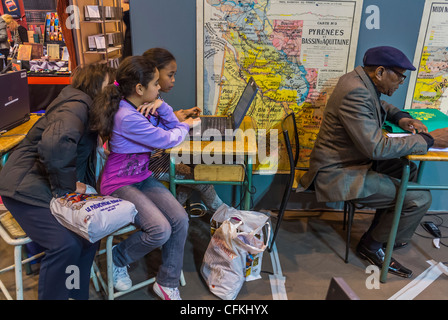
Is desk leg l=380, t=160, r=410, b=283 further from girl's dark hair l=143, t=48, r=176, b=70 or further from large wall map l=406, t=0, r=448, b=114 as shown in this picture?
girl's dark hair l=143, t=48, r=176, b=70

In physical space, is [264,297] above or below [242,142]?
below

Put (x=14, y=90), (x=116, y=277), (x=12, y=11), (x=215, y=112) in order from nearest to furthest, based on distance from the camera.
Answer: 1. (x=116, y=277)
2. (x=14, y=90)
3. (x=215, y=112)
4. (x=12, y=11)

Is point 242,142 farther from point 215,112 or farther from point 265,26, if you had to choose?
point 265,26

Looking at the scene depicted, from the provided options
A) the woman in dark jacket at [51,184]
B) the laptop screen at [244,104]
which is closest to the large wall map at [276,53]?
the laptop screen at [244,104]

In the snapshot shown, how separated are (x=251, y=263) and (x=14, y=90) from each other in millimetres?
1763

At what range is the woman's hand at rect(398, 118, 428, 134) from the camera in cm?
222

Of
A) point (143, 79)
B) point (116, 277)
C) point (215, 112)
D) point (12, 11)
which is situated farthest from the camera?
point (12, 11)

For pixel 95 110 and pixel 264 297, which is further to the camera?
pixel 264 297

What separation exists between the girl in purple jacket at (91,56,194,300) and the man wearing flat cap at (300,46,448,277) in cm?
87

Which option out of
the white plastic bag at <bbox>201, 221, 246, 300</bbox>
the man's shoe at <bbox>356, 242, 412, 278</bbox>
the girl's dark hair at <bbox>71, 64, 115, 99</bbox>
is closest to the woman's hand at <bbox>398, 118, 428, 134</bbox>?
the man's shoe at <bbox>356, 242, 412, 278</bbox>

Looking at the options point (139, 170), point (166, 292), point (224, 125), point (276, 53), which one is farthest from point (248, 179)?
point (276, 53)

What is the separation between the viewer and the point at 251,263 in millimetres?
2123

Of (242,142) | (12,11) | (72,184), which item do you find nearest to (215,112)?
(242,142)

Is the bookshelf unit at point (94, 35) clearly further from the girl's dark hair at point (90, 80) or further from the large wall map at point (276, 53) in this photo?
the girl's dark hair at point (90, 80)
